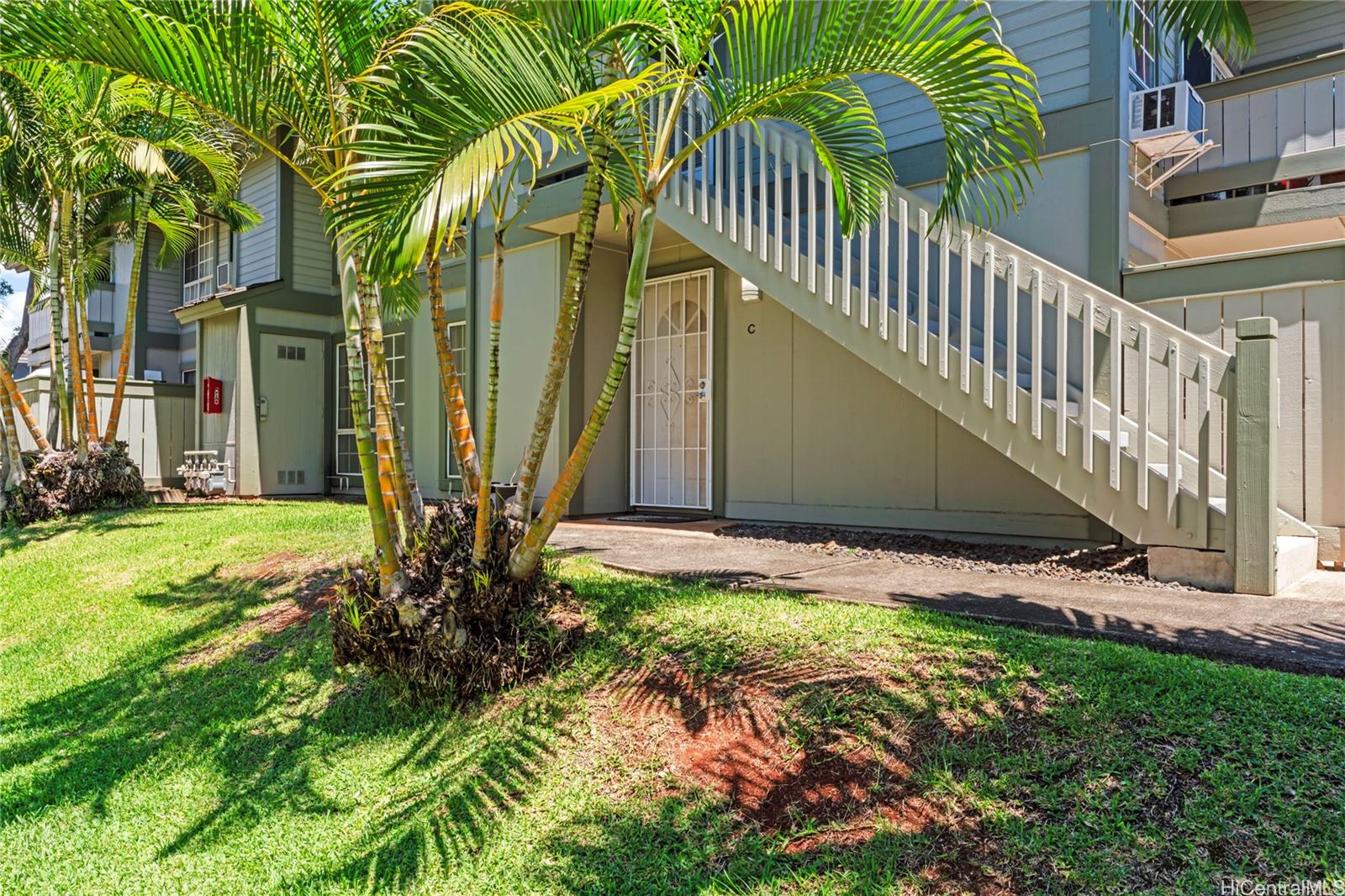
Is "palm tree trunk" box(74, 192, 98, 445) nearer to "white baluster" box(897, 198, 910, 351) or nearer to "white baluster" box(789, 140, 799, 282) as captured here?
"white baluster" box(789, 140, 799, 282)

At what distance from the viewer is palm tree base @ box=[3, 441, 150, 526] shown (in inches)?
382

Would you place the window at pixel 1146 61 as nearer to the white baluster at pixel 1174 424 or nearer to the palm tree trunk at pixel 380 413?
the white baluster at pixel 1174 424

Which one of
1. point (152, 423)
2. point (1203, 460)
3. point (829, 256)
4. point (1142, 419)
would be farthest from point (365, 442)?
point (152, 423)

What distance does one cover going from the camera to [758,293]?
7598 mm

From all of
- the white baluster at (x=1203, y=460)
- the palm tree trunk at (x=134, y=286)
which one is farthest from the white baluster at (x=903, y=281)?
the palm tree trunk at (x=134, y=286)

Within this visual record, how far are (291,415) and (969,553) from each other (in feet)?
35.7

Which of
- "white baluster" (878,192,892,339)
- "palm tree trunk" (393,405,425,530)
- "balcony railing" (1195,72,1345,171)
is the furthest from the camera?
"balcony railing" (1195,72,1345,171)

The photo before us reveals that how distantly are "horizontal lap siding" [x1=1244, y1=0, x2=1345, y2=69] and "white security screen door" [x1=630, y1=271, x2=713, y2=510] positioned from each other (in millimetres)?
6600

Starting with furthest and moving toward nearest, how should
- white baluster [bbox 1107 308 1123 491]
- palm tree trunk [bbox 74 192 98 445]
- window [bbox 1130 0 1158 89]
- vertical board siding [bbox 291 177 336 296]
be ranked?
vertical board siding [bbox 291 177 336 296]
palm tree trunk [bbox 74 192 98 445]
window [bbox 1130 0 1158 89]
white baluster [bbox 1107 308 1123 491]

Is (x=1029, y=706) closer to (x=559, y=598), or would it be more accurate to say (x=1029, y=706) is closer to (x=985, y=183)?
(x=559, y=598)

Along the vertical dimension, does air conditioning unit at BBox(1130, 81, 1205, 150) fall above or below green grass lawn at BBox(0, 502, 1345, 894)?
above

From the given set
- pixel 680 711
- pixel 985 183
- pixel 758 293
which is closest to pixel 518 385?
pixel 758 293

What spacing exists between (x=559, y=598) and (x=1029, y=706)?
2334mm

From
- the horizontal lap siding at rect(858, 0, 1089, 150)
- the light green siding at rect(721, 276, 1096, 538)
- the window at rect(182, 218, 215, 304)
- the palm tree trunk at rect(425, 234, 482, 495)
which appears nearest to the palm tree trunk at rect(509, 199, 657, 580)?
the palm tree trunk at rect(425, 234, 482, 495)
